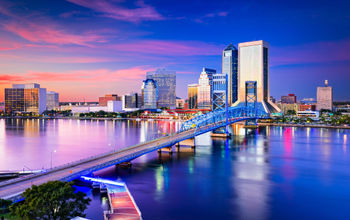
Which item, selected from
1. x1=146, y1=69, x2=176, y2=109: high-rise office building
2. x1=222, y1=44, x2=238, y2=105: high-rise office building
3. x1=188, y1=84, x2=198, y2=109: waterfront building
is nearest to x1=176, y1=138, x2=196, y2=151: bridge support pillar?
x1=222, y1=44, x2=238, y2=105: high-rise office building

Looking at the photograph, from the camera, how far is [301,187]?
20.3 meters

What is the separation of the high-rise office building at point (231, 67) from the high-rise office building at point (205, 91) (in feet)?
33.2

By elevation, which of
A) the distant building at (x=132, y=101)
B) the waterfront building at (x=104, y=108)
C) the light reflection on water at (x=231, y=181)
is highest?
the distant building at (x=132, y=101)

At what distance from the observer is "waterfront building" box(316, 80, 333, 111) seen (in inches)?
6900

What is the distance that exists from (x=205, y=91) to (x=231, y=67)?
65.5 feet

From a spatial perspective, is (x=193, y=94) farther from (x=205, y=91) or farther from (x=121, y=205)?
(x=121, y=205)

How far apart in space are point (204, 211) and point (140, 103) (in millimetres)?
167587

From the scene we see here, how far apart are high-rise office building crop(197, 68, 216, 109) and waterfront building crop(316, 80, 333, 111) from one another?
7734 centimetres

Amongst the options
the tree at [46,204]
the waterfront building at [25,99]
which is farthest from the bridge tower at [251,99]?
the waterfront building at [25,99]

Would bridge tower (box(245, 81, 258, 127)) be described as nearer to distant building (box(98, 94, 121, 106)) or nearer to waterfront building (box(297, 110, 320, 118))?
waterfront building (box(297, 110, 320, 118))

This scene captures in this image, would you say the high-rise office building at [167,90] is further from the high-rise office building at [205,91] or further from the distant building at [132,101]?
the high-rise office building at [205,91]

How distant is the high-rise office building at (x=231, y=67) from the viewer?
150 m

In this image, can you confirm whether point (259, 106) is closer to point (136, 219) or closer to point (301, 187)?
point (301, 187)

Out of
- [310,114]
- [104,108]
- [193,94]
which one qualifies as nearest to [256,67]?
[310,114]
